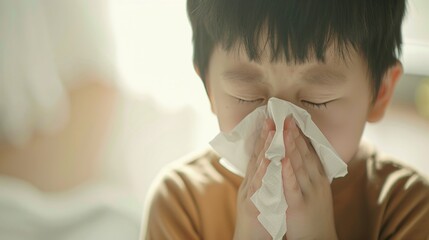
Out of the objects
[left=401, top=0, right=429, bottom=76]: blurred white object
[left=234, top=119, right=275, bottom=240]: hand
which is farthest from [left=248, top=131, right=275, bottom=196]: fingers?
[left=401, top=0, right=429, bottom=76]: blurred white object

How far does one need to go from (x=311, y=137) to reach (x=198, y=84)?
50cm

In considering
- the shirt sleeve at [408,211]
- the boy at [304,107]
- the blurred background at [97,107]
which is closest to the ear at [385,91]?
the boy at [304,107]

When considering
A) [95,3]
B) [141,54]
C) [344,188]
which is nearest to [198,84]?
[141,54]

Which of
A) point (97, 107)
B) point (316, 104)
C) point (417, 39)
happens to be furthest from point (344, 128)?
point (97, 107)

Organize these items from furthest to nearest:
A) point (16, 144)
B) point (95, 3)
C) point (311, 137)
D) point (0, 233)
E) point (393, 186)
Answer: point (16, 144), point (95, 3), point (0, 233), point (393, 186), point (311, 137)

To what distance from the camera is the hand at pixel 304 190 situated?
815 mm

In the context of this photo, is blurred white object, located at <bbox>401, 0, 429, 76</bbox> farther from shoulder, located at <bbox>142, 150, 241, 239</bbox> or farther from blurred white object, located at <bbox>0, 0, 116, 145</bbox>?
blurred white object, located at <bbox>0, 0, 116, 145</bbox>

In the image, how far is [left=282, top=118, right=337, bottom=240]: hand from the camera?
2.68 feet

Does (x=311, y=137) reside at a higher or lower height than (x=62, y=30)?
lower

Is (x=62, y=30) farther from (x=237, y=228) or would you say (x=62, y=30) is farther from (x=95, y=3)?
(x=237, y=228)

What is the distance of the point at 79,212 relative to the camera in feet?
4.00

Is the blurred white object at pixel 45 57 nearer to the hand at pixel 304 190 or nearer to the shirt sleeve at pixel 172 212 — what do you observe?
the shirt sleeve at pixel 172 212

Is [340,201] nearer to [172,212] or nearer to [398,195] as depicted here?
[398,195]

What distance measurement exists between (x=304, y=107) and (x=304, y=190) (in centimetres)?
11
